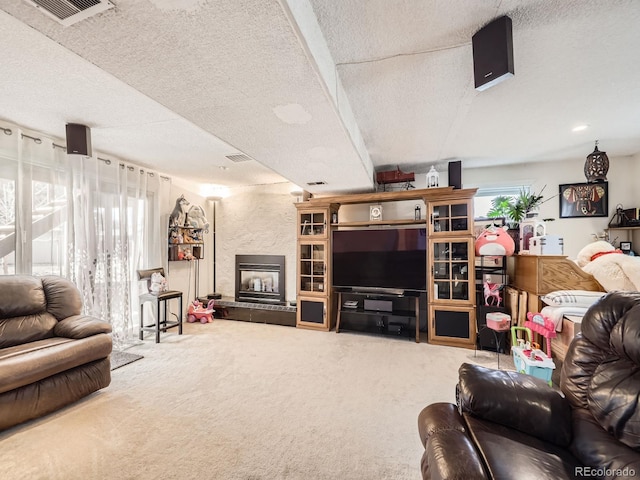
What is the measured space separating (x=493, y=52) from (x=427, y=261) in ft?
9.16

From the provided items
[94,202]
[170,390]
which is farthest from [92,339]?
[94,202]

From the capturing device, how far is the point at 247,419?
2.04 metres

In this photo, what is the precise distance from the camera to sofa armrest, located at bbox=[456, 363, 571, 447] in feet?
4.07

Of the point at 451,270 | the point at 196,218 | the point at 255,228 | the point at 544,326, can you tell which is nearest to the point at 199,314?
the point at 196,218

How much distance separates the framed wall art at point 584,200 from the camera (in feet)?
12.4

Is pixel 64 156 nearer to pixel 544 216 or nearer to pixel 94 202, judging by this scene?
pixel 94 202

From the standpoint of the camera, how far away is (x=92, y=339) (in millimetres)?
2420

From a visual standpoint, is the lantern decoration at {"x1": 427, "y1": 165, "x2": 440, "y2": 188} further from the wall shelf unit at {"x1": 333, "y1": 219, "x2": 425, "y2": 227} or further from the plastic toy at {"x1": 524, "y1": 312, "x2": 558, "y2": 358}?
the plastic toy at {"x1": 524, "y1": 312, "x2": 558, "y2": 358}

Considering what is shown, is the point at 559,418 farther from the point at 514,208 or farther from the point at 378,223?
the point at 378,223

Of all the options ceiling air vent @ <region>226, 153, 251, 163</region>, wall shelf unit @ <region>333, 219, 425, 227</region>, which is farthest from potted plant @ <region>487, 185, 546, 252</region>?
ceiling air vent @ <region>226, 153, 251, 163</region>

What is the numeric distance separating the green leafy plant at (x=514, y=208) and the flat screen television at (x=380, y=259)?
1.01 meters

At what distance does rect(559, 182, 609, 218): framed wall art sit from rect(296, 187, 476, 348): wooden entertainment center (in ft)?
4.90

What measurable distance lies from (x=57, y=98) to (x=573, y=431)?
3.89 metres

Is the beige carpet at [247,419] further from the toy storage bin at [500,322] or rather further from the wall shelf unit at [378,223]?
the wall shelf unit at [378,223]
